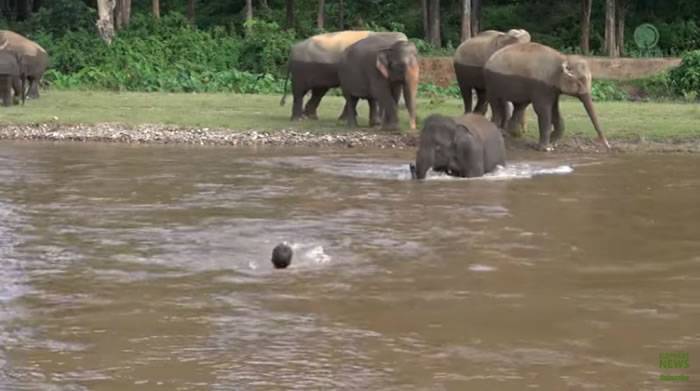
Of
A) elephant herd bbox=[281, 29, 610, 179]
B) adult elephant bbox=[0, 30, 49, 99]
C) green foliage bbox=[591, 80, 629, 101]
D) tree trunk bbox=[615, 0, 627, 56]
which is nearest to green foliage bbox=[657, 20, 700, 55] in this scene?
tree trunk bbox=[615, 0, 627, 56]

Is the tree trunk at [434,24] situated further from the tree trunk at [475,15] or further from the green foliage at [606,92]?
the green foliage at [606,92]

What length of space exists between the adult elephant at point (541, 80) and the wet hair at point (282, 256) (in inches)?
389

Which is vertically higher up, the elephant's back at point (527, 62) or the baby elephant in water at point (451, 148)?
the elephant's back at point (527, 62)

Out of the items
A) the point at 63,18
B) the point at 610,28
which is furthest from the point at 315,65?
the point at 63,18

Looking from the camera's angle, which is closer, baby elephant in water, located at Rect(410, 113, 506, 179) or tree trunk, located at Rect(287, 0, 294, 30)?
baby elephant in water, located at Rect(410, 113, 506, 179)

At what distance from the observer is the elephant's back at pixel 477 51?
2116cm

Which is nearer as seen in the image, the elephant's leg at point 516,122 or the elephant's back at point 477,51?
the elephant's leg at point 516,122

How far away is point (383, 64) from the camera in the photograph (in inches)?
807

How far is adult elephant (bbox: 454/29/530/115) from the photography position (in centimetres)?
2108

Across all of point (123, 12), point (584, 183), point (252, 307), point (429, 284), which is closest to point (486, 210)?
point (584, 183)

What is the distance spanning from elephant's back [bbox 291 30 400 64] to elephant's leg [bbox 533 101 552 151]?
4.40 metres

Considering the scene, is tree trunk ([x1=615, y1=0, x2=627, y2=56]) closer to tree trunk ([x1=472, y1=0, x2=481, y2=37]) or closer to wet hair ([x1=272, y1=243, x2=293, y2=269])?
tree trunk ([x1=472, y1=0, x2=481, y2=37])

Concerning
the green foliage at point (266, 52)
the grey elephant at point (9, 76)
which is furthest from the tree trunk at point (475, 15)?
the grey elephant at point (9, 76)

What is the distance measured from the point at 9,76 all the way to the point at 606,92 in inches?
494
